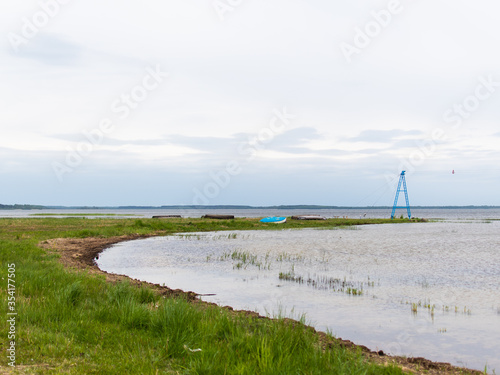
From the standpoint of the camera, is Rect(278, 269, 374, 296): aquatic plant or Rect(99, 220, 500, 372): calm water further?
Rect(278, 269, 374, 296): aquatic plant

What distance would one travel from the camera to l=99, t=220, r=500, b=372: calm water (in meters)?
12.1

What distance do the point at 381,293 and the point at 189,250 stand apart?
67.2 ft

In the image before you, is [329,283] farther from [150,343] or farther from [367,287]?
[150,343]

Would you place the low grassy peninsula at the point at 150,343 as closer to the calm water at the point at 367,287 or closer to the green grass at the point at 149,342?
the green grass at the point at 149,342

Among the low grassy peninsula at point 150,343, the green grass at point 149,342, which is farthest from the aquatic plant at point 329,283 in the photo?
the green grass at point 149,342

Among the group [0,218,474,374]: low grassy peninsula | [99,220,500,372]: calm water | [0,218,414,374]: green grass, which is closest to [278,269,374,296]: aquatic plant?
[99,220,500,372]: calm water

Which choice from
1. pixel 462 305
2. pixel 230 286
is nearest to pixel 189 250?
pixel 230 286

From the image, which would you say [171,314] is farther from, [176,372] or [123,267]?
[123,267]

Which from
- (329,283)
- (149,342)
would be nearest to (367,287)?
(329,283)

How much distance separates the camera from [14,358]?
23.2 ft

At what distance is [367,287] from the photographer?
1958 cm

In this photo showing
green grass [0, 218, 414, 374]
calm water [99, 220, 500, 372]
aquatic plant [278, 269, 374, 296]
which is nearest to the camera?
green grass [0, 218, 414, 374]

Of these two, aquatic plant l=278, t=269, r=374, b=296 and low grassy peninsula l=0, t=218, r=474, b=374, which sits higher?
low grassy peninsula l=0, t=218, r=474, b=374

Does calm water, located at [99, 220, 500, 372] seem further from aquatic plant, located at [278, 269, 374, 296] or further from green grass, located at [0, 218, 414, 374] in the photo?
green grass, located at [0, 218, 414, 374]
